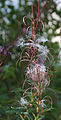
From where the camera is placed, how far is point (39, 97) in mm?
542

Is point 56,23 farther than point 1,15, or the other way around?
point 1,15

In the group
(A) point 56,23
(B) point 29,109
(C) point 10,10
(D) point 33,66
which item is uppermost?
(C) point 10,10

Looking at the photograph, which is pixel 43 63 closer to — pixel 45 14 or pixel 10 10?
pixel 45 14

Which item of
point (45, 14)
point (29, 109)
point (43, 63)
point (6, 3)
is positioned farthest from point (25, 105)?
point (6, 3)

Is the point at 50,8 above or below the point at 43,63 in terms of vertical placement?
above

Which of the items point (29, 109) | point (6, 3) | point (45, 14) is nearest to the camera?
point (29, 109)

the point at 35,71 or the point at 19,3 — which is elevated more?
the point at 19,3

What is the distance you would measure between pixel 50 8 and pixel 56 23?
72mm

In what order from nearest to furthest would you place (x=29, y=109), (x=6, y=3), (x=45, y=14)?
(x=29, y=109) < (x=45, y=14) < (x=6, y=3)

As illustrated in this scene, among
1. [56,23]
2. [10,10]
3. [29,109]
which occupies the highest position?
[10,10]

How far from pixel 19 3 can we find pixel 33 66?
709 millimetres

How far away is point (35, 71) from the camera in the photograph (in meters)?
0.53

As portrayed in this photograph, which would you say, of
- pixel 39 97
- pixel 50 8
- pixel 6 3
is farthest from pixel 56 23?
pixel 39 97

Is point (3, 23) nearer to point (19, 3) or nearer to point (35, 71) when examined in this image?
point (19, 3)
